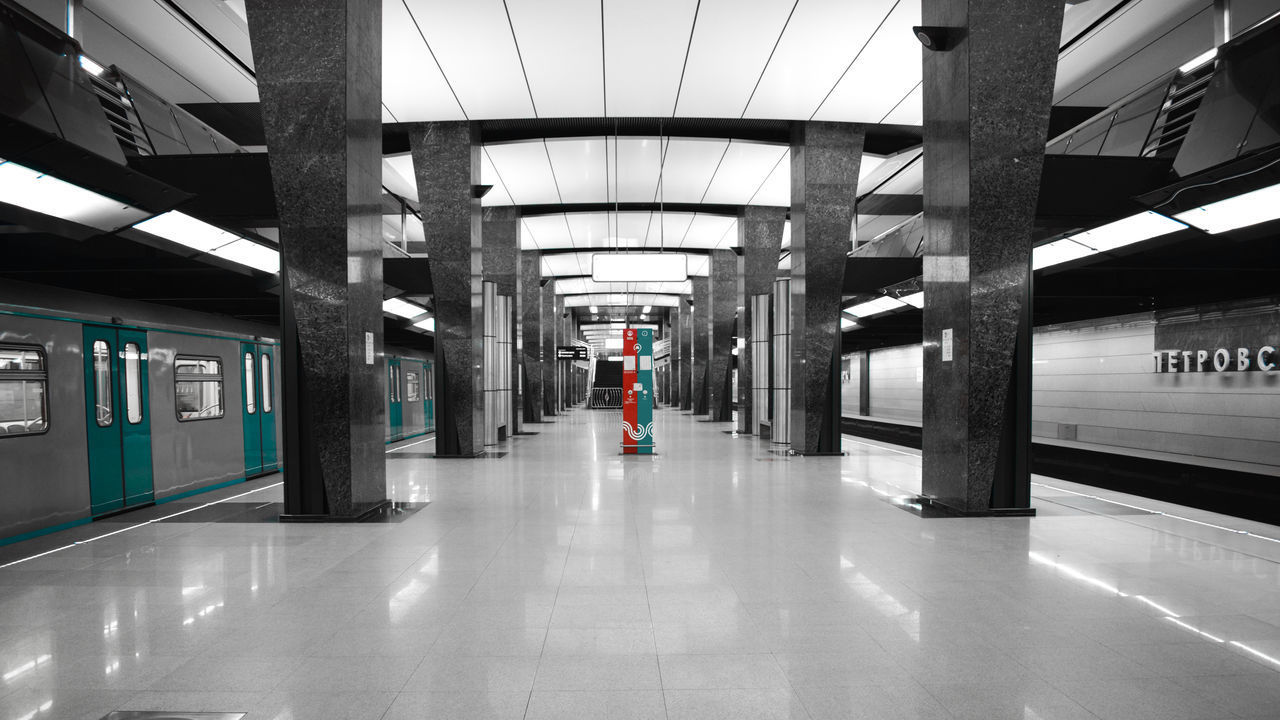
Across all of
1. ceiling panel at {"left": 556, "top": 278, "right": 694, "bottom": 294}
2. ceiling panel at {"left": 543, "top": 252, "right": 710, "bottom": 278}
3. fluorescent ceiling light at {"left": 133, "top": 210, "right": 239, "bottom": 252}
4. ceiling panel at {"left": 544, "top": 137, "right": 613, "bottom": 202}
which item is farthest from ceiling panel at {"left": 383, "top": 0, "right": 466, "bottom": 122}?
ceiling panel at {"left": 556, "top": 278, "right": 694, "bottom": 294}

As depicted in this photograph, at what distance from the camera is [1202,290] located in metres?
12.1

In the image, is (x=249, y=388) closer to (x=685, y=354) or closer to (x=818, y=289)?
(x=818, y=289)

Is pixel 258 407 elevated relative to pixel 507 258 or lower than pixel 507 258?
lower

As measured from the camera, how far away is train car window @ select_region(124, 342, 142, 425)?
310 inches

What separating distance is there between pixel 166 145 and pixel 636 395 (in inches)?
370

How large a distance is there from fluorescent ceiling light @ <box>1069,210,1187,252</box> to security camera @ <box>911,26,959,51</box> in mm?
3410

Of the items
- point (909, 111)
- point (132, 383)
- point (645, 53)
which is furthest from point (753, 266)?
point (132, 383)

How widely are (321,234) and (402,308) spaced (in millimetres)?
9813

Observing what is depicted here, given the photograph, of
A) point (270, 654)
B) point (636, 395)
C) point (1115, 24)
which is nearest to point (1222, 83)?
point (1115, 24)

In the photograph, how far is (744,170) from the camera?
1414 centimetres

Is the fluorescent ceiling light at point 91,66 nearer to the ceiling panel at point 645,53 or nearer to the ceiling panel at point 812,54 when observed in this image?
the ceiling panel at point 645,53

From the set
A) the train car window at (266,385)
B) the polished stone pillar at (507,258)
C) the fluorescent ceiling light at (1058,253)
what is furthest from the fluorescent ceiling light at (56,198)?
the fluorescent ceiling light at (1058,253)

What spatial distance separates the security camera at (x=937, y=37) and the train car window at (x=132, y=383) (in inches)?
376

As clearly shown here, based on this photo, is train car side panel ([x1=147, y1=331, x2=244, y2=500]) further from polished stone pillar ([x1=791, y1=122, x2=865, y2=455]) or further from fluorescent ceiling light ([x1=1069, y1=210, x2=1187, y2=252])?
fluorescent ceiling light ([x1=1069, y1=210, x2=1187, y2=252])
